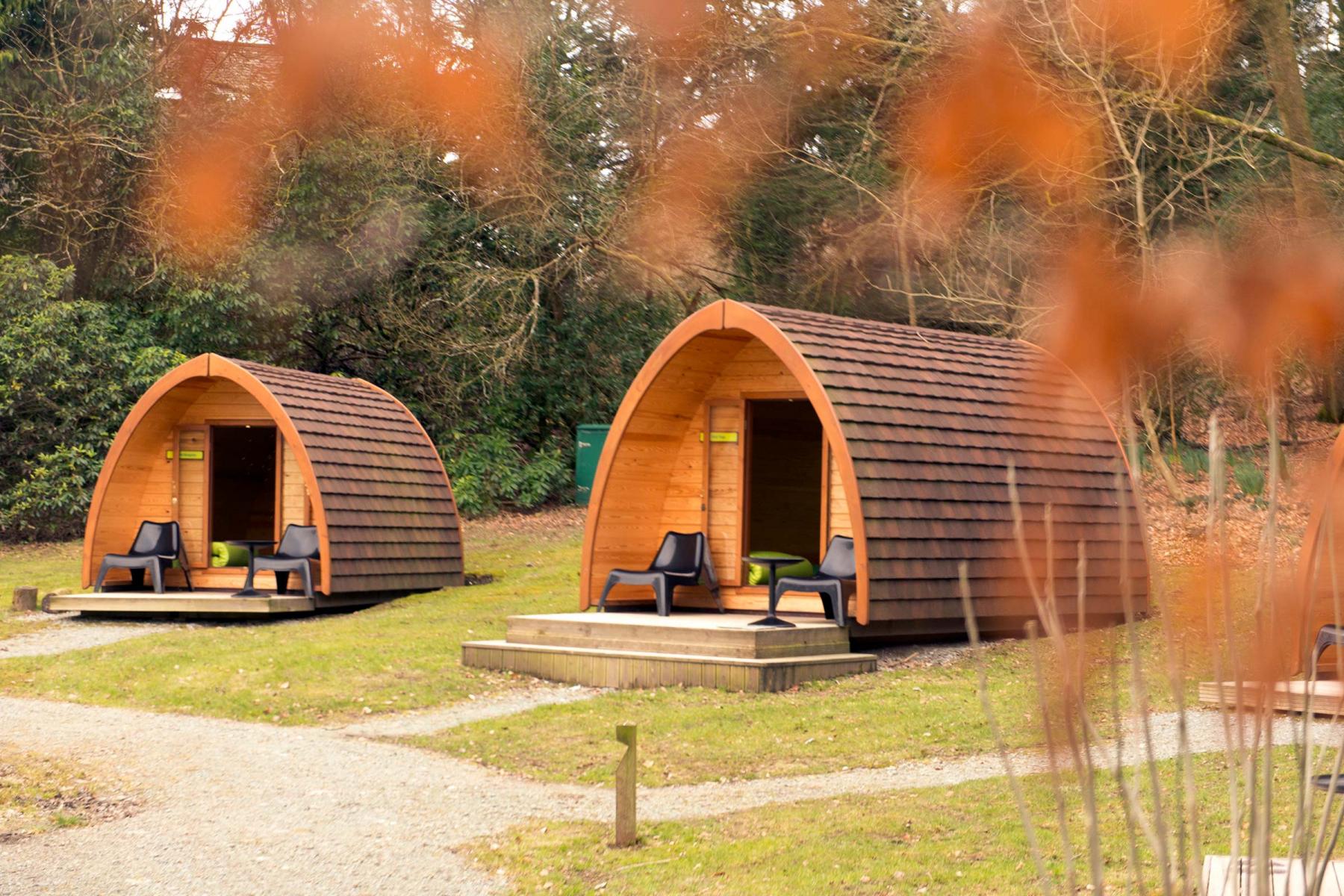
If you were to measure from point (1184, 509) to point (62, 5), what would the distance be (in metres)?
19.1

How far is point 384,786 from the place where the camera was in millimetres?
7520

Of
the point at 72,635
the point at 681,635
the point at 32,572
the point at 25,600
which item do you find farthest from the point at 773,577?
the point at 32,572

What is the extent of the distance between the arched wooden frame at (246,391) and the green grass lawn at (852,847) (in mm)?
8476

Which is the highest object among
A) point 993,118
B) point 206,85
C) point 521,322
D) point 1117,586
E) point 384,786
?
point 206,85

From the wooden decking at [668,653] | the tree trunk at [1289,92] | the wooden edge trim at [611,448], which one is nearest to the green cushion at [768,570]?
the wooden decking at [668,653]

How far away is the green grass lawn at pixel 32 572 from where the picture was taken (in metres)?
14.8

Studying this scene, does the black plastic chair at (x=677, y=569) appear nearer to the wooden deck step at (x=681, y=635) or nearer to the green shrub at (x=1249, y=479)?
the wooden deck step at (x=681, y=635)

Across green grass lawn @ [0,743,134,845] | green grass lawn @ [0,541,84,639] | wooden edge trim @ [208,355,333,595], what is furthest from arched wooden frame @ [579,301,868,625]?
green grass lawn @ [0,541,84,639]

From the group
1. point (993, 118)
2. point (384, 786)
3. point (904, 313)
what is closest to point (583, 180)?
point (904, 313)

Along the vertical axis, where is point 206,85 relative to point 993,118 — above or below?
above

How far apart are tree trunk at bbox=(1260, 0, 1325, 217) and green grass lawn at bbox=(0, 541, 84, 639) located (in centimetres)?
1323

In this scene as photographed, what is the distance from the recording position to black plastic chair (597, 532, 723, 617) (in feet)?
41.1

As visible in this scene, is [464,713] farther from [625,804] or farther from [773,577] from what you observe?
[625,804]

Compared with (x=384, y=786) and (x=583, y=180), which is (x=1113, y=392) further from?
(x=583, y=180)
